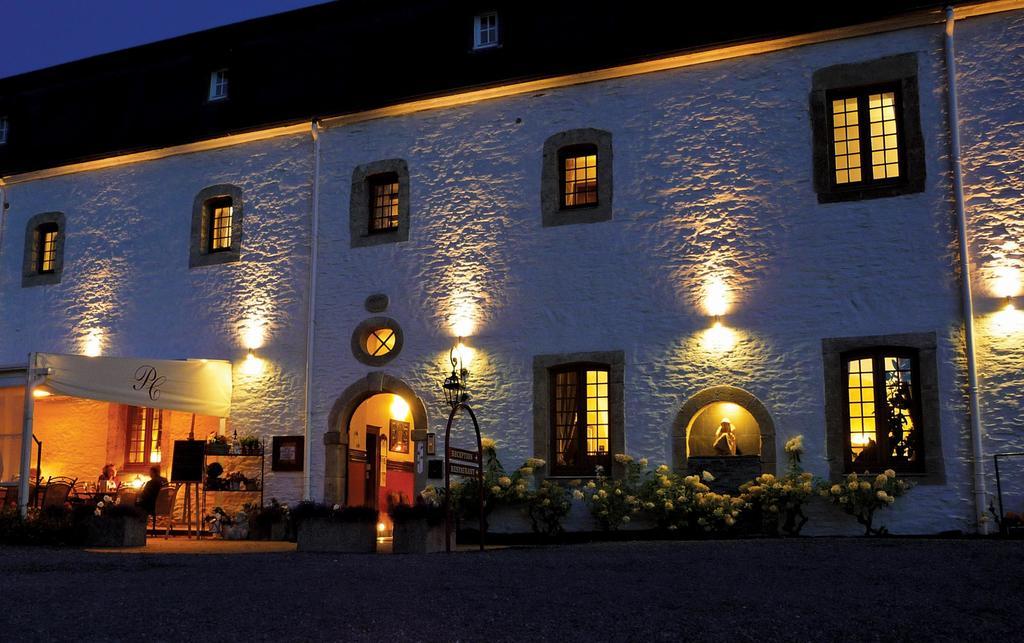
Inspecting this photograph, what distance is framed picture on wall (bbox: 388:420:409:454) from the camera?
61.1 feet

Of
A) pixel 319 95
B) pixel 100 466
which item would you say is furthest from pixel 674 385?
pixel 100 466

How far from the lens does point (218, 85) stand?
19.2 metres

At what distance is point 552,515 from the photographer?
14672 mm

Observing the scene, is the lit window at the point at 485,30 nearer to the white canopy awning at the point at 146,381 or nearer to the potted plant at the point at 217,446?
the white canopy awning at the point at 146,381

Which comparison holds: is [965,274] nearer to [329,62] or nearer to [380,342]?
[380,342]

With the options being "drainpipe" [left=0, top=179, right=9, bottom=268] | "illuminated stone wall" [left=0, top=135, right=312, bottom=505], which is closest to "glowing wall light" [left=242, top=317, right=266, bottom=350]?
"illuminated stone wall" [left=0, top=135, right=312, bottom=505]

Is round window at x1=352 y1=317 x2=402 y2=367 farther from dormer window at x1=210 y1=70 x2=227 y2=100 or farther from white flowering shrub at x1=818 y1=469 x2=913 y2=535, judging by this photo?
white flowering shrub at x1=818 y1=469 x2=913 y2=535

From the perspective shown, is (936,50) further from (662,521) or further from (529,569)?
(529,569)

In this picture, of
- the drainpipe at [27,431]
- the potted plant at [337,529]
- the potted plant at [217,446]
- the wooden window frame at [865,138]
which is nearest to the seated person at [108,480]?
the potted plant at [217,446]

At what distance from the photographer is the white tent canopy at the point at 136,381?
1555 cm

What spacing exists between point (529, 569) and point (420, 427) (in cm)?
673

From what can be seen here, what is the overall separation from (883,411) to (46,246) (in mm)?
14885

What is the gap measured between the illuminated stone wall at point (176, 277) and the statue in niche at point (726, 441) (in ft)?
20.7

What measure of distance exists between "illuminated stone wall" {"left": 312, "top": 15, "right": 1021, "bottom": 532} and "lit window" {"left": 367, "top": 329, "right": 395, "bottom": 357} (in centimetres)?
31
